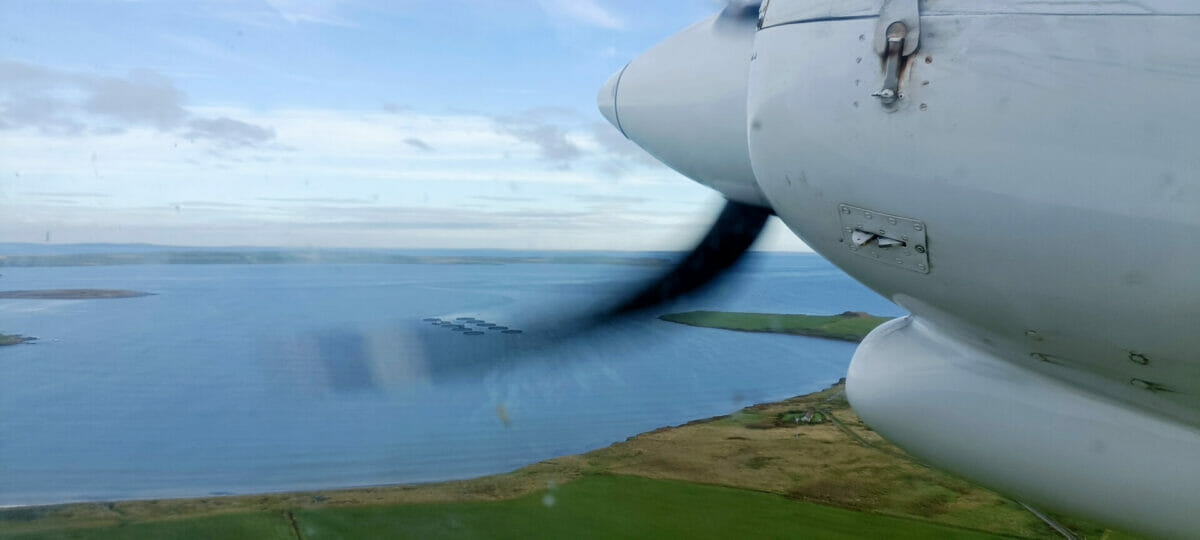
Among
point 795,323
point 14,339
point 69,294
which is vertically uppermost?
point 795,323

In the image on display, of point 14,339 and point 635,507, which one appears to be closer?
point 635,507

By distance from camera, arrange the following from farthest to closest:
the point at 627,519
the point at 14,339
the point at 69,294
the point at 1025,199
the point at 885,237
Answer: the point at 69,294 < the point at 14,339 < the point at 627,519 < the point at 885,237 < the point at 1025,199

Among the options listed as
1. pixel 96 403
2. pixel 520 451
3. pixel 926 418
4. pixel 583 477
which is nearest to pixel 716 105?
pixel 926 418

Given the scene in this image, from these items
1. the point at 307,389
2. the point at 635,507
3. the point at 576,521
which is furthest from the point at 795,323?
the point at 576,521

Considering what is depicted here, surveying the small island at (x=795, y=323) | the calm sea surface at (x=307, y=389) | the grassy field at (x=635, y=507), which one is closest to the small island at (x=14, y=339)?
the calm sea surface at (x=307, y=389)

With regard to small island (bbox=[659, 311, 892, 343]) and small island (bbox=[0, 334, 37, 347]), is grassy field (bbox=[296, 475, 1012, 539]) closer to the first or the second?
small island (bbox=[659, 311, 892, 343])

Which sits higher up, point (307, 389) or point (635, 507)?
point (635, 507)

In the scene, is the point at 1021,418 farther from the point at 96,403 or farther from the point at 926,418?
the point at 96,403

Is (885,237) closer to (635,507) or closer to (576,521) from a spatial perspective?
(576,521)
